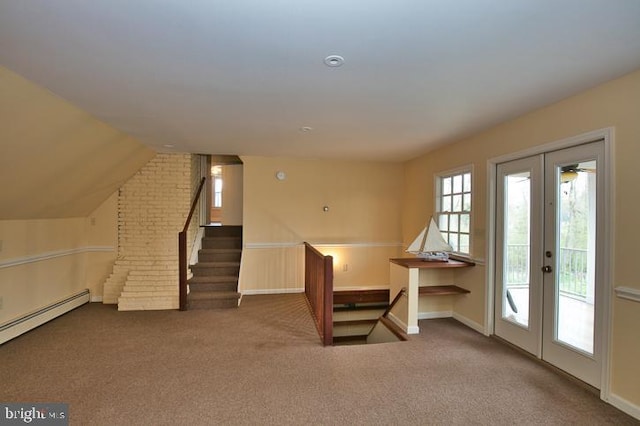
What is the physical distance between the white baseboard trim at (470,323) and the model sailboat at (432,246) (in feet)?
2.67

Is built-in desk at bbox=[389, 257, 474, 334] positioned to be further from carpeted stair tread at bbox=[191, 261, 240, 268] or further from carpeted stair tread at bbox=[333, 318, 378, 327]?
carpeted stair tread at bbox=[191, 261, 240, 268]

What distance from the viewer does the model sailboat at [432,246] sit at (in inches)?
152

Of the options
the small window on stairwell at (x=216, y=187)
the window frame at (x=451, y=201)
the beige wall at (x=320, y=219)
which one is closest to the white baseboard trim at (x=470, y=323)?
the window frame at (x=451, y=201)

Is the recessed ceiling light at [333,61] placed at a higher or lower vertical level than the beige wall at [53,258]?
higher

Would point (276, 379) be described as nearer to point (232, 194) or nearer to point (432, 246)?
point (432, 246)

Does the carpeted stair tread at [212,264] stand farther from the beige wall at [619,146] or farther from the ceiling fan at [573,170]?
the ceiling fan at [573,170]

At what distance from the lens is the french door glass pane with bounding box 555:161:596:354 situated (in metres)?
2.44

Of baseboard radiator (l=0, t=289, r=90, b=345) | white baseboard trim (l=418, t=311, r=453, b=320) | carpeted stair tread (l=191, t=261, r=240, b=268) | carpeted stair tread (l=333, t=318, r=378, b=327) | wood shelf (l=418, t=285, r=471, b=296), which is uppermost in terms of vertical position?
carpeted stair tread (l=191, t=261, r=240, b=268)

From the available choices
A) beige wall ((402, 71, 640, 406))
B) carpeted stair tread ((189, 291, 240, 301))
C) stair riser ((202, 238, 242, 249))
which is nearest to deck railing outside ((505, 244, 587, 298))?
beige wall ((402, 71, 640, 406))

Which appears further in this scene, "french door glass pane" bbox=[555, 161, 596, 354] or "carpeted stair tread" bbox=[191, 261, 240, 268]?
"carpeted stair tread" bbox=[191, 261, 240, 268]

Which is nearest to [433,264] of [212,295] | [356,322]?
[356,322]

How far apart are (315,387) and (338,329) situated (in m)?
2.75

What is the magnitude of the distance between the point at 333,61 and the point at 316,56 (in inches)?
4.9

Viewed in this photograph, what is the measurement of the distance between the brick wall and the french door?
4585 millimetres
